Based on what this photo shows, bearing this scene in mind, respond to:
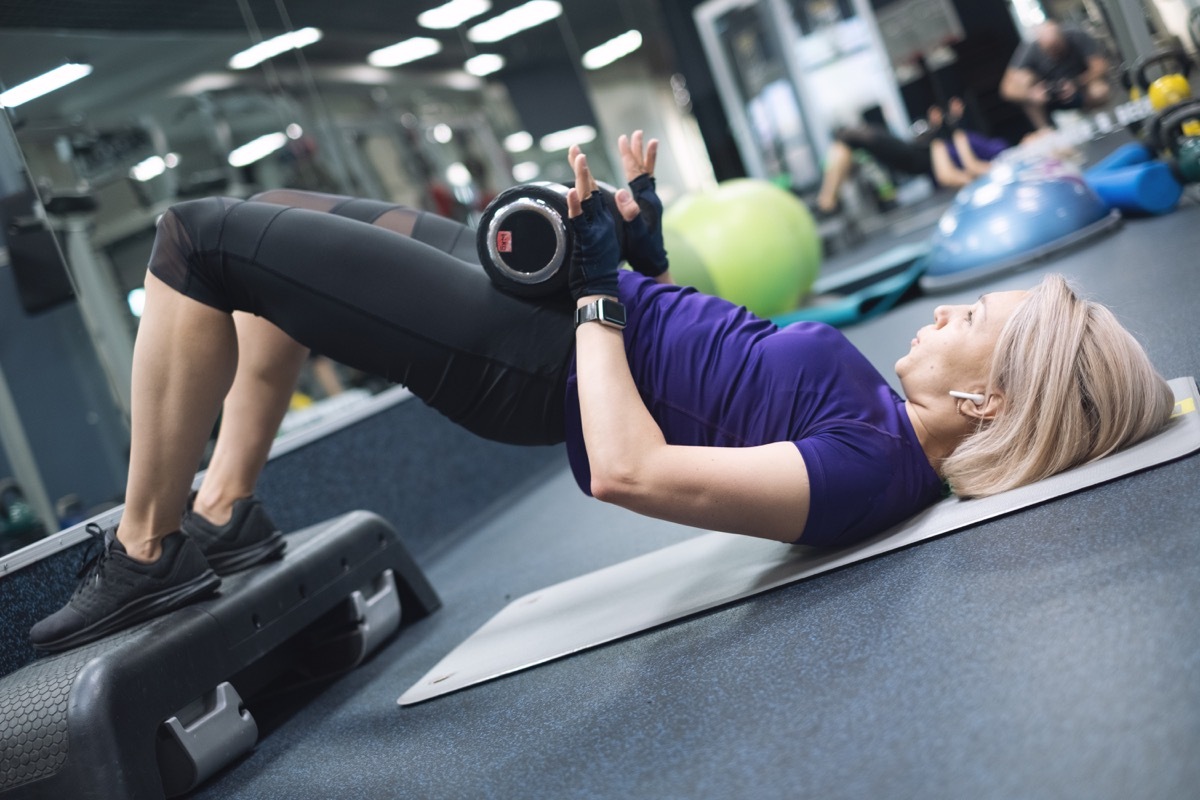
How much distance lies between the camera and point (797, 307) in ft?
15.9

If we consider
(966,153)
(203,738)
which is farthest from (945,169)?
(203,738)

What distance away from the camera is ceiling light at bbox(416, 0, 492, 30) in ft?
22.1

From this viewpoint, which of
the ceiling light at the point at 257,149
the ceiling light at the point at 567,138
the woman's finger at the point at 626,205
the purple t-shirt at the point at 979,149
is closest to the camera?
the woman's finger at the point at 626,205

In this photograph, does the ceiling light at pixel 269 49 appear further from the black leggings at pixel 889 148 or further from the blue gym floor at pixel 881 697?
the black leggings at pixel 889 148

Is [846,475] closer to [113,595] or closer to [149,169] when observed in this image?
[113,595]

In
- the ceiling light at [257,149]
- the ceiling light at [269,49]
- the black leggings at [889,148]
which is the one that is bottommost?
the black leggings at [889,148]

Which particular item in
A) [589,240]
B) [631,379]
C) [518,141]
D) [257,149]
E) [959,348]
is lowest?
[959,348]

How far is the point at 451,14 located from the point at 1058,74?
13.0 ft

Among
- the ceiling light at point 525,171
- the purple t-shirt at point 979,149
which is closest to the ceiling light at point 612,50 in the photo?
the ceiling light at point 525,171

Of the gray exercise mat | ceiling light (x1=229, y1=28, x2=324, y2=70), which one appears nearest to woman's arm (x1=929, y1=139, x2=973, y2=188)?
ceiling light (x1=229, y1=28, x2=324, y2=70)

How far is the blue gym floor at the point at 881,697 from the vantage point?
0.90 metres

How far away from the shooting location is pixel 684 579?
1848 mm

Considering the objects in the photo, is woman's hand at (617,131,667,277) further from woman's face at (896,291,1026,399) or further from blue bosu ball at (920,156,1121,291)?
blue bosu ball at (920,156,1121,291)

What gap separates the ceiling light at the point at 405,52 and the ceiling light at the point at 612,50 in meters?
2.36
